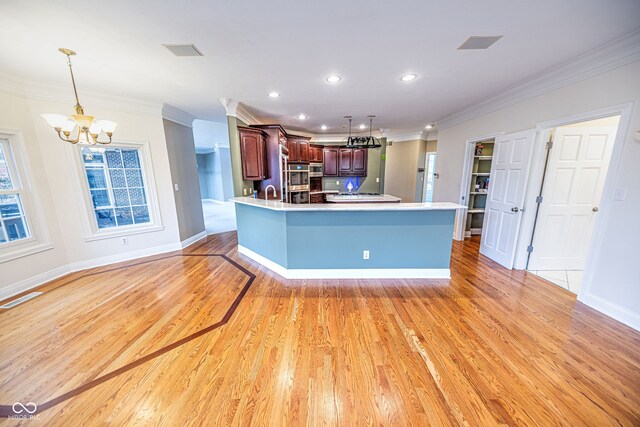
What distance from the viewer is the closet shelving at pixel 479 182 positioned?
14.8 feet

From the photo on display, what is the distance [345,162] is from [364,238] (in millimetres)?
4480

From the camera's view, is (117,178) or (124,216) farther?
(124,216)

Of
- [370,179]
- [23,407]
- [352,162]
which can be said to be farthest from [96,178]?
[370,179]

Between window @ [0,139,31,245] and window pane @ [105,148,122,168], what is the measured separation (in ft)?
3.11

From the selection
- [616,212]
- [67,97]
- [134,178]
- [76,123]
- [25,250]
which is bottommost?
[25,250]

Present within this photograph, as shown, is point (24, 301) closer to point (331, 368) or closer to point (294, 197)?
point (331, 368)

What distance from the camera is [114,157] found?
363 centimetres

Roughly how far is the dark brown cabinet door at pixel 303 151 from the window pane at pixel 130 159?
333cm

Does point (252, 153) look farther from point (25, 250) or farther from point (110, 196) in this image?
point (25, 250)

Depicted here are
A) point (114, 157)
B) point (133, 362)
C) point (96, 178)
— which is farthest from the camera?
point (114, 157)

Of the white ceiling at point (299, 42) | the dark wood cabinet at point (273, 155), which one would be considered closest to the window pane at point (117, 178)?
the white ceiling at point (299, 42)

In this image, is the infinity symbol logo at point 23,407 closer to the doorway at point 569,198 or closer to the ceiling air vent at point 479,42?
the ceiling air vent at point 479,42

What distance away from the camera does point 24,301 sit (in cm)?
255

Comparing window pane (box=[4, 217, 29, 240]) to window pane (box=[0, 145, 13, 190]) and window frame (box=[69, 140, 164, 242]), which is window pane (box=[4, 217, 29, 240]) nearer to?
window pane (box=[0, 145, 13, 190])
